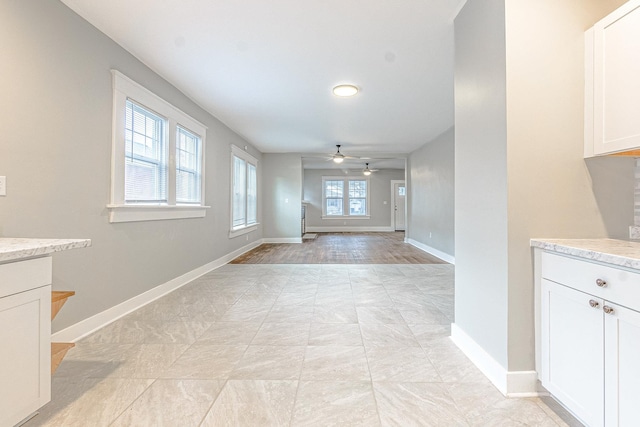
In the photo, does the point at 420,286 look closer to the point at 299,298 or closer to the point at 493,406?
the point at 299,298

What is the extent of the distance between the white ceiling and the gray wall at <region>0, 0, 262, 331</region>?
0.95ft

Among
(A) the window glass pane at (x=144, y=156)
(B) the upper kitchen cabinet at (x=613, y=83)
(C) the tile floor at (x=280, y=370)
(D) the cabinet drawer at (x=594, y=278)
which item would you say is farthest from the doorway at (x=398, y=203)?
(D) the cabinet drawer at (x=594, y=278)

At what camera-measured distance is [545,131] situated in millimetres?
1574

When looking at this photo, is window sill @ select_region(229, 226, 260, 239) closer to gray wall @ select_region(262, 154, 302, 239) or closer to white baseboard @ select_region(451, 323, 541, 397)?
gray wall @ select_region(262, 154, 302, 239)

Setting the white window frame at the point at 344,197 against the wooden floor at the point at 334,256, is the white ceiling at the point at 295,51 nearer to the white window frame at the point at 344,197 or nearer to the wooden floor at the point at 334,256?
the wooden floor at the point at 334,256

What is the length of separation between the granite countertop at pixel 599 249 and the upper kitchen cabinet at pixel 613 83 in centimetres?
43

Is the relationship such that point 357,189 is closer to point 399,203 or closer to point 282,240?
point 399,203

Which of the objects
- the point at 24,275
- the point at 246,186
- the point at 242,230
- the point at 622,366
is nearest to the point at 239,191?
the point at 246,186

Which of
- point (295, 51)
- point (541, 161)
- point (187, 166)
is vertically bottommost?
point (541, 161)

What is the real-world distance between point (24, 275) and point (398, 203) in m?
11.7

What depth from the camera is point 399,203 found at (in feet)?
39.8

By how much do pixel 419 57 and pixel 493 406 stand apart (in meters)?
2.78

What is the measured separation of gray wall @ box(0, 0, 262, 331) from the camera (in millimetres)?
1837

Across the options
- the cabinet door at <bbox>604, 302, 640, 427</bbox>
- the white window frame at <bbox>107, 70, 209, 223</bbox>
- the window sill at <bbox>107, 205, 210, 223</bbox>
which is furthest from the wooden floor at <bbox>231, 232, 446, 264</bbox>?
the cabinet door at <bbox>604, 302, 640, 427</bbox>
